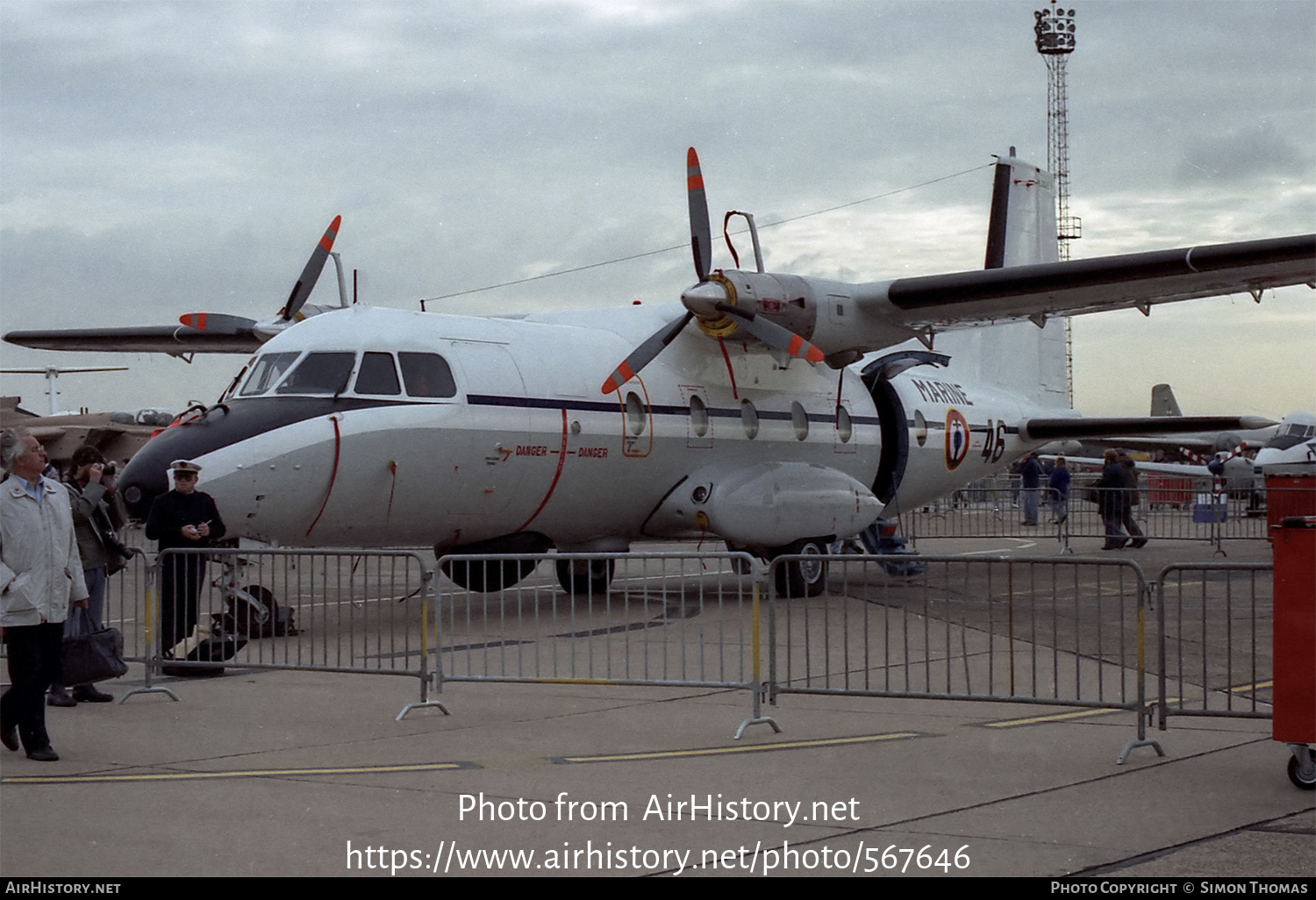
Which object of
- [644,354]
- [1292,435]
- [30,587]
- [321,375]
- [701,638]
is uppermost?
[644,354]

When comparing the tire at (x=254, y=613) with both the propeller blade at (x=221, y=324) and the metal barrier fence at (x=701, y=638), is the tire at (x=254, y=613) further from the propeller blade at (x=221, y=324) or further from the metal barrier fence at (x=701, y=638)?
the propeller blade at (x=221, y=324)

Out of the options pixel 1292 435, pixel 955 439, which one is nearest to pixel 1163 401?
pixel 1292 435

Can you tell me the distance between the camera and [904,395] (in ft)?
61.6

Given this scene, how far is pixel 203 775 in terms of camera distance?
21.8 ft

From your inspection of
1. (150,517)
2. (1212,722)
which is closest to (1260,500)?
(1212,722)

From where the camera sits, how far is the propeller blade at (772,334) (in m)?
15.6

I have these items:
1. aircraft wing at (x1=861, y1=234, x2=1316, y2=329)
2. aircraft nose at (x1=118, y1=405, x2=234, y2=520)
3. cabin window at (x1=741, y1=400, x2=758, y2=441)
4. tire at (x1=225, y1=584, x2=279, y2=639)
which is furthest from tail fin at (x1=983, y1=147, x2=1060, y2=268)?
tire at (x1=225, y1=584, x2=279, y2=639)

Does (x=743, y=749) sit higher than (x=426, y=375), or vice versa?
(x=426, y=375)

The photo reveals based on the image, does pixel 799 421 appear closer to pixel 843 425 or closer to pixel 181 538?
pixel 843 425

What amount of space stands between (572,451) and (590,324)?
231 centimetres

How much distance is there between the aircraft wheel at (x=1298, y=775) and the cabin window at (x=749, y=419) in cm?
1045

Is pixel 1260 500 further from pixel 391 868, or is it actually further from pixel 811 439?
pixel 391 868

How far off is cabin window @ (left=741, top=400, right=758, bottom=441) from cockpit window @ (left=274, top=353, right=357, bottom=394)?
5246mm

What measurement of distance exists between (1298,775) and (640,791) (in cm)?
290
